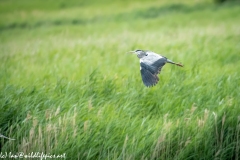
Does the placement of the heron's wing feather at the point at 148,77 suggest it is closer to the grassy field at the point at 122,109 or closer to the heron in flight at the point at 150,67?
the heron in flight at the point at 150,67

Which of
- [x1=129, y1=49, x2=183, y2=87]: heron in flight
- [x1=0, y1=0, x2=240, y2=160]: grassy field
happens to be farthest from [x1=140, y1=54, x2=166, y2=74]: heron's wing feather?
[x1=0, y1=0, x2=240, y2=160]: grassy field

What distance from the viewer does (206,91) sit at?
447 centimetres

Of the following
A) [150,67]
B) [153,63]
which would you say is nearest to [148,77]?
[150,67]

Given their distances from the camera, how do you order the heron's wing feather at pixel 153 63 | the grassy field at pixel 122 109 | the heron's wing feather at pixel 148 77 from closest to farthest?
the grassy field at pixel 122 109, the heron's wing feather at pixel 148 77, the heron's wing feather at pixel 153 63

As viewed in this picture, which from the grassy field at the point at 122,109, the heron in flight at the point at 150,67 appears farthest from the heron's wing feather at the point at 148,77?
the grassy field at the point at 122,109

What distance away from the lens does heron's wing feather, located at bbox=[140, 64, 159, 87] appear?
393 cm

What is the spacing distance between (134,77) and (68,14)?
1618 cm

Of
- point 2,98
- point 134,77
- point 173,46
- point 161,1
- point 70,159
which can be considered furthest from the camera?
point 161,1

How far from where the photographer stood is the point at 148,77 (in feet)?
13.2

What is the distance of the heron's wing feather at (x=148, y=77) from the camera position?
155 inches

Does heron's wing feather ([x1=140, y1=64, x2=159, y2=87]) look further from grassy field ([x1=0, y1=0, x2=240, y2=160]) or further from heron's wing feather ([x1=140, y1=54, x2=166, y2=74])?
grassy field ([x1=0, y1=0, x2=240, y2=160])

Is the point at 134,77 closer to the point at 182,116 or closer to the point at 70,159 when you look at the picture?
the point at 182,116

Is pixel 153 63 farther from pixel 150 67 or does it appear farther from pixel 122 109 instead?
pixel 122 109

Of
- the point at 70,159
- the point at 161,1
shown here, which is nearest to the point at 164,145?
the point at 70,159
